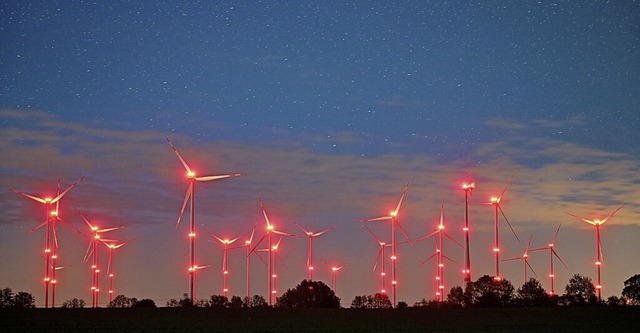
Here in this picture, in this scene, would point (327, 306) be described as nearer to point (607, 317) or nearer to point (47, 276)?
point (47, 276)

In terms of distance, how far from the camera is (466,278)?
128250 millimetres

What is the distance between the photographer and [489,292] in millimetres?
131375

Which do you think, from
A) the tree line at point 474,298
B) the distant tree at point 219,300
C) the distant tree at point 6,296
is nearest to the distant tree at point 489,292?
the tree line at point 474,298

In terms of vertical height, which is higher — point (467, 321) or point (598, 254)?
point (598, 254)

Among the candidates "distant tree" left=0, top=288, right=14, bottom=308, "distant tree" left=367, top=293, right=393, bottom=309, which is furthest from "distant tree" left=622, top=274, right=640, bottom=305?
"distant tree" left=0, top=288, right=14, bottom=308

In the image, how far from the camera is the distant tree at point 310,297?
447ft

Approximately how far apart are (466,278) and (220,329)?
2513 inches

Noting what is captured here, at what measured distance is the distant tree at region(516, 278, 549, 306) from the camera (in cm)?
13388

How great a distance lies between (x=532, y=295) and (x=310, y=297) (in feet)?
108

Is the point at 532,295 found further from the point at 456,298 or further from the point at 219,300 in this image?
the point at 219,300

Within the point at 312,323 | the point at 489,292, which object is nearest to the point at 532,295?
the point at 489,292

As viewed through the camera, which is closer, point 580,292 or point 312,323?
point 312,323

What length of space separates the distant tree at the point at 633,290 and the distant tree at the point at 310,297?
47427 mm

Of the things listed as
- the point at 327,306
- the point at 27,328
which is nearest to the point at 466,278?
the point at 327,306
